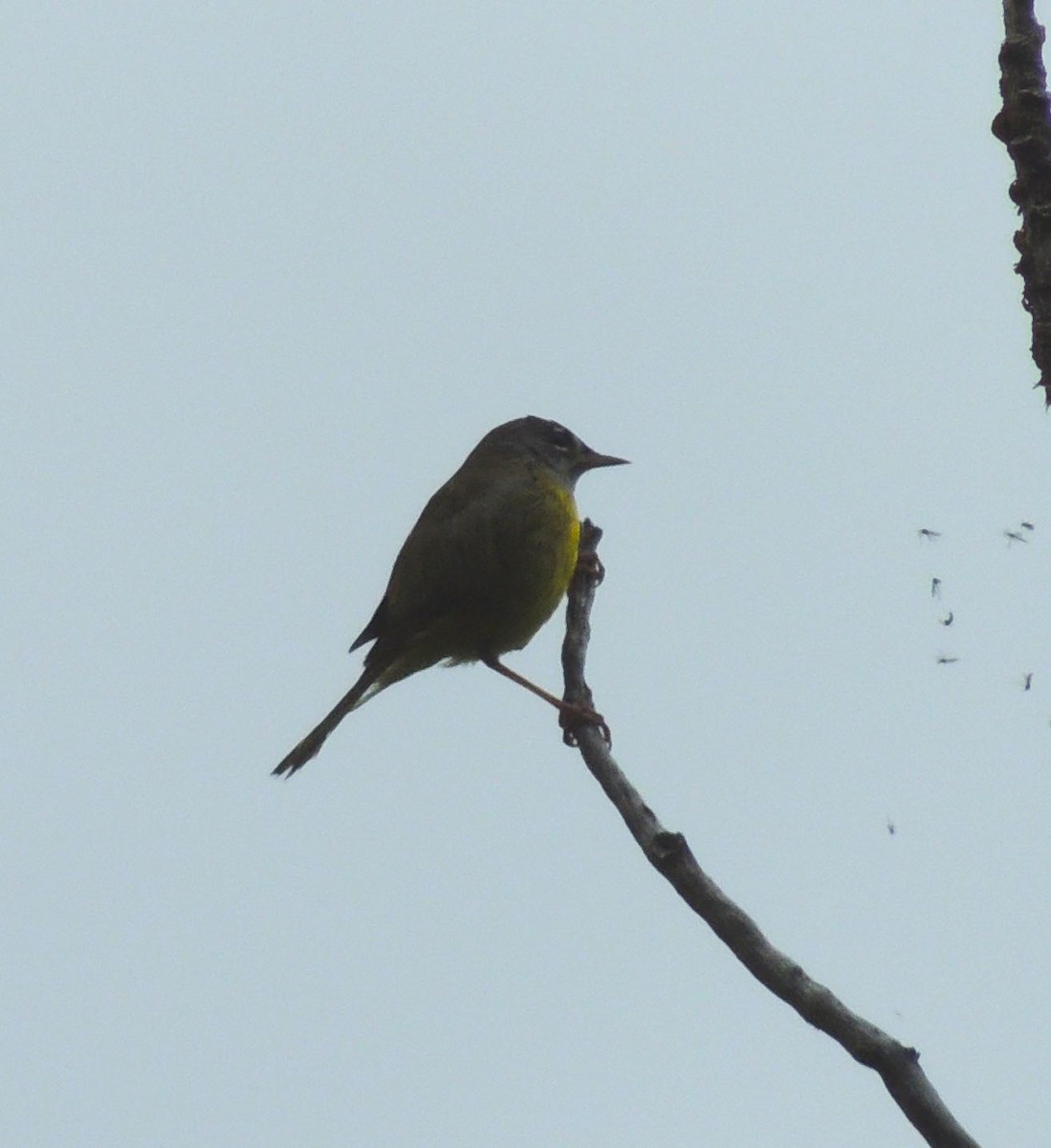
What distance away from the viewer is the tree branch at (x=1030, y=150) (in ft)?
11.4

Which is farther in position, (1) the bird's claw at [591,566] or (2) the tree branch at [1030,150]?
(1) the bird's claw at [591,566]

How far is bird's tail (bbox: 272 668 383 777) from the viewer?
7973 millimetres

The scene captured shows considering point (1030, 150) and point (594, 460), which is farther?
point (594, 460)

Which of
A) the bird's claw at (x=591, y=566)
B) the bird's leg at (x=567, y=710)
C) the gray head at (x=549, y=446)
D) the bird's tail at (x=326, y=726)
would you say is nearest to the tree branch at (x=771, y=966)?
the bird's leg at (x=567, y=710)

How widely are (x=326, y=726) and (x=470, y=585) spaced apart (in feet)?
3.17

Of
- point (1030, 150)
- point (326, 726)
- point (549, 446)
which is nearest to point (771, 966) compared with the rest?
point (1030, 150)

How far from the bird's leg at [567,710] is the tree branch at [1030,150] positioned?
164cm

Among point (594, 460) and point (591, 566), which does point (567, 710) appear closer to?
point (591, 566)

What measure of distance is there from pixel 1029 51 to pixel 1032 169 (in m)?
0.31

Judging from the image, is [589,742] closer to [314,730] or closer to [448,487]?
[314,730]

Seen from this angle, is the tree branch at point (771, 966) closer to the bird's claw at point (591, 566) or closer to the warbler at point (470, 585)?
the bird's claw at point (591, 566)

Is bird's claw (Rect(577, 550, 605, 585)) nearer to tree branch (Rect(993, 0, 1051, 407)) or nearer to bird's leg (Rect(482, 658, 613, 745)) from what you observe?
bird's leg (Rect(482, 658, 613, 745))

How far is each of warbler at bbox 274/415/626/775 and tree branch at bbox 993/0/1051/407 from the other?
475 cm

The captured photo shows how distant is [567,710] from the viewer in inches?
239
